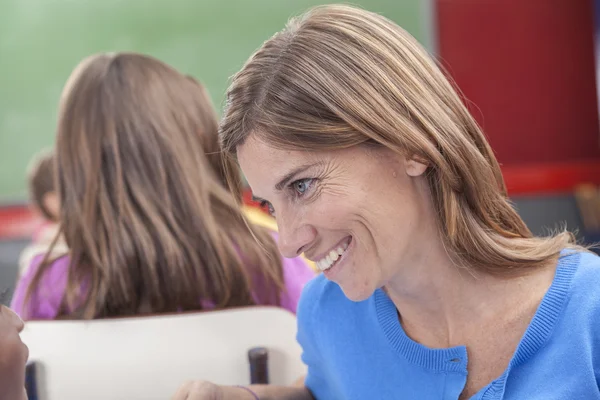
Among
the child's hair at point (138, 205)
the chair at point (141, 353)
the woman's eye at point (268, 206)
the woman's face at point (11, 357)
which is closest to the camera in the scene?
the woman's face at point (11, 357)

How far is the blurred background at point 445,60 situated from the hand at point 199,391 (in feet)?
9.30

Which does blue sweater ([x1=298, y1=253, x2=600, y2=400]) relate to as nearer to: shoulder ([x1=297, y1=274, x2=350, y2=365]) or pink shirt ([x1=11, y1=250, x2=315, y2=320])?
shoulder ([x1=297, y1=274, x2=350, y2=365])

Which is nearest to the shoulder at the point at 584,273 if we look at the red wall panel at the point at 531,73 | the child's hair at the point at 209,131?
the child's hair at the point at 209,131

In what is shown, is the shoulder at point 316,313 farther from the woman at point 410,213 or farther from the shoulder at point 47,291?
the shoulder at point 47,291

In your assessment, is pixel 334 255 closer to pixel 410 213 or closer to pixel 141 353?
pixel 410 213

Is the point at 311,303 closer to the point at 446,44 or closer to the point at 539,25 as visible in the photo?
the point at 446,44

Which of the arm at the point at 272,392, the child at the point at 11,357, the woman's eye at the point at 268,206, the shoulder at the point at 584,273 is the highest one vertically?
the woman's eye at the point at 268,206

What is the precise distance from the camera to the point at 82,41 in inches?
152

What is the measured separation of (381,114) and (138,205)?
0.61 m

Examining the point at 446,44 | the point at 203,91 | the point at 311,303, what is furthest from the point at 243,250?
the point at 446,44

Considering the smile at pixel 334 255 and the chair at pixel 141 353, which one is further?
the chair at pixel 141 353

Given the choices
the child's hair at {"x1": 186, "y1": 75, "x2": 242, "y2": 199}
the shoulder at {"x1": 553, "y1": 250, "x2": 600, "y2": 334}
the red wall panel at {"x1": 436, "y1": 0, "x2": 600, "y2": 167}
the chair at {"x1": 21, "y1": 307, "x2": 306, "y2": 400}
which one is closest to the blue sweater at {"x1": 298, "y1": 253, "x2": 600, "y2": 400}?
the shoulder at {"x1": 553, "y1": 250, "x2": 600, "y2": 334}

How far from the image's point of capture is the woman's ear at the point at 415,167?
3.11 ft

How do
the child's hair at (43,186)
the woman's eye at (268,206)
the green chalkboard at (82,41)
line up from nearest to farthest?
the woman's eye at (268,206) < the child's hair at (43,186) < the green chalkboard at (82,41)
